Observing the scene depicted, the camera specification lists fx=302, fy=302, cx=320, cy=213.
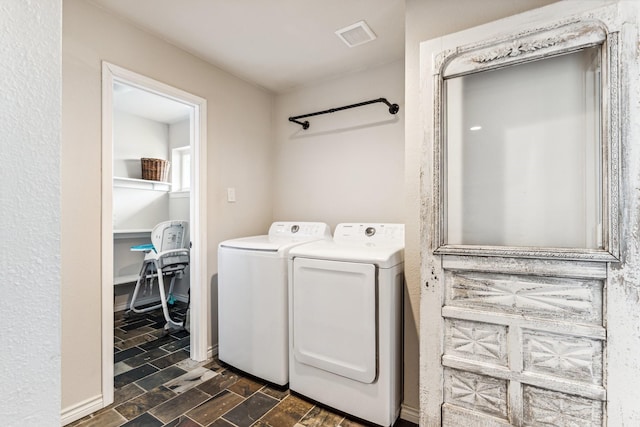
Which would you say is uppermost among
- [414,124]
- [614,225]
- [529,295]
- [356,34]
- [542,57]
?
[356,34]

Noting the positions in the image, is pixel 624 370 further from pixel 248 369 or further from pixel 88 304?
pixel 88 304

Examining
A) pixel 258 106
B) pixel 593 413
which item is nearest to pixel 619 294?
pixel 593 413

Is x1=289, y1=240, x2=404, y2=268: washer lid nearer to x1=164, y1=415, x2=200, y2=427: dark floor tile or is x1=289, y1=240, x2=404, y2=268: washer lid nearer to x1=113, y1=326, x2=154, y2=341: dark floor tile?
x1=164, y1=415, x2=200, y2=427: dark floor tile

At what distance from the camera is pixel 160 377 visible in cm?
214

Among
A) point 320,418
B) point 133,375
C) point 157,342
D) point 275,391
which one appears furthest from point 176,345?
point 320,418

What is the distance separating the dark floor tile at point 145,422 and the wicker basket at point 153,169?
112 inches

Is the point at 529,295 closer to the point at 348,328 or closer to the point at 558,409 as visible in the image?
the point at 558,409

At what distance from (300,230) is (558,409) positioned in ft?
6.27

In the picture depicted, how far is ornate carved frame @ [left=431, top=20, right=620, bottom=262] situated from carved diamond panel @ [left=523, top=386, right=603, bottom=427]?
56 cm

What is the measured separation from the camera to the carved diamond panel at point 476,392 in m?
1.32

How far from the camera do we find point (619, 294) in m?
1.11

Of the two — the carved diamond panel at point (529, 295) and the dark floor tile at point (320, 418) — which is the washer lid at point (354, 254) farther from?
the dark floor tile at point (320, 418)

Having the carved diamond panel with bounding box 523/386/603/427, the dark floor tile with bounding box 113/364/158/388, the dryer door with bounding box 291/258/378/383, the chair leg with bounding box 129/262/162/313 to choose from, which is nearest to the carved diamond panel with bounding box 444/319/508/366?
the carved diamond panel with bounding box 523/386/603/427

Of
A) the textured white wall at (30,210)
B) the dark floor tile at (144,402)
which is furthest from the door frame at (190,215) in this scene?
the textured white wall at (30,210)
